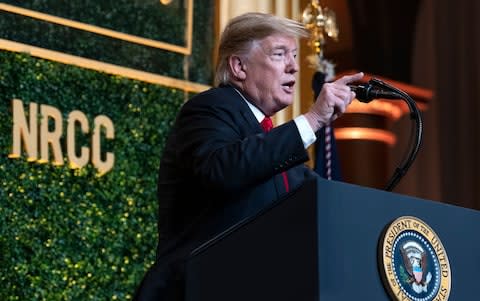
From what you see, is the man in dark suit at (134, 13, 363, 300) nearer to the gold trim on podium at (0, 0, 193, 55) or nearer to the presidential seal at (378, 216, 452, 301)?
the presidential seal at (378, 216, 452, 301)

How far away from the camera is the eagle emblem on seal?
2.27 m

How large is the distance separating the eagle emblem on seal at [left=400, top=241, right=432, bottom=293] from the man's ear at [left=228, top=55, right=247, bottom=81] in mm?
764

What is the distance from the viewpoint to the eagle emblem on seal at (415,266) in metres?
2.27

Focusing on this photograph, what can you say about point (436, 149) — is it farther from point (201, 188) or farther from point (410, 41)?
point (201, 188)

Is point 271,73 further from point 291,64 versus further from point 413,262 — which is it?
→ point 413,262

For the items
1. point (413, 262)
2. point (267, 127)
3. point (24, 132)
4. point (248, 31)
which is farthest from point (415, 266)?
point (24, 132)

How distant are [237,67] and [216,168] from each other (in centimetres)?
50

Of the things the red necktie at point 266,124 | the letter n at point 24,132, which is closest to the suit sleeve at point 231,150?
the red necktie at point 266,124

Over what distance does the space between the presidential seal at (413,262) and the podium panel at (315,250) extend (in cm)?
2

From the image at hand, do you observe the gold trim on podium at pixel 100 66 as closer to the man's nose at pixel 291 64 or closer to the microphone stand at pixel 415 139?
the man's nose at pixel 291 64

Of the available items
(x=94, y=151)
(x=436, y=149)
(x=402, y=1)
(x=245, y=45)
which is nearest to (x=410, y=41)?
(x=402, y=1)

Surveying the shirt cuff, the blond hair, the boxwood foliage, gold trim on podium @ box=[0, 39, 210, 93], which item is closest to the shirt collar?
the blond hair

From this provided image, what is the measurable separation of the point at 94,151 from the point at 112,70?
43cm

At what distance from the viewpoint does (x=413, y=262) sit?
2.28m
